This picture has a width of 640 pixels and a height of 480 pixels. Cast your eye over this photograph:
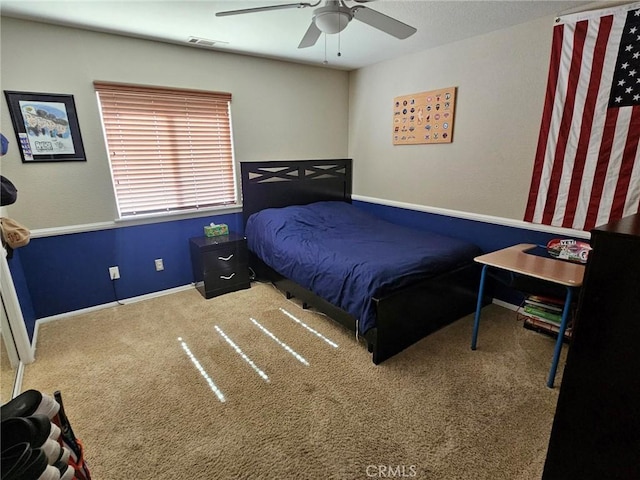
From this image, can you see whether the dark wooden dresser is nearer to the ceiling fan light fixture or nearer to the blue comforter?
the blue comforter

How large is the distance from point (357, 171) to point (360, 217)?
85cm

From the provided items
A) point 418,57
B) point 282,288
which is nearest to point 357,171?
point 418,57

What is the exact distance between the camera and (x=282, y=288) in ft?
10.5

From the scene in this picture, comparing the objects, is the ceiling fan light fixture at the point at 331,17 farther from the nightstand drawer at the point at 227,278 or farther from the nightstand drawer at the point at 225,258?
the nightstand drawer at the point at 227,278

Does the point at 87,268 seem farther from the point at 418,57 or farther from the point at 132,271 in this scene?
the point at 418,57

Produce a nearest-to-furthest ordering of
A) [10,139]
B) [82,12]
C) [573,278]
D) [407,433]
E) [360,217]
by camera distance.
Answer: [407,433], [573,278], [82,12], [10,139], [360,217]

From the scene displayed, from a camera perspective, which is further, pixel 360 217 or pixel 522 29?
pixel 360 217

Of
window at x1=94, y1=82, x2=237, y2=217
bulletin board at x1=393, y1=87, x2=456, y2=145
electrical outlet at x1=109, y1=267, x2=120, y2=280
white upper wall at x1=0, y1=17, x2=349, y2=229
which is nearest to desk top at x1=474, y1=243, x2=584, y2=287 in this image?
bulletin board at x1=393, y1=87, x2=456, y2=145

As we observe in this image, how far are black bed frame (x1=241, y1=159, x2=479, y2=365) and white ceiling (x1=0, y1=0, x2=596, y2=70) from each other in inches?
49.7

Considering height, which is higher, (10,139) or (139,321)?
(10,139)

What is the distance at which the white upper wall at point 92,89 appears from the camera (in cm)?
239

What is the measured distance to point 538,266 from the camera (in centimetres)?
202

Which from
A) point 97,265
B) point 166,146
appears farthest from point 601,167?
point 97,265

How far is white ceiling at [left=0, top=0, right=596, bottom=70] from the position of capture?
7.02 feet
